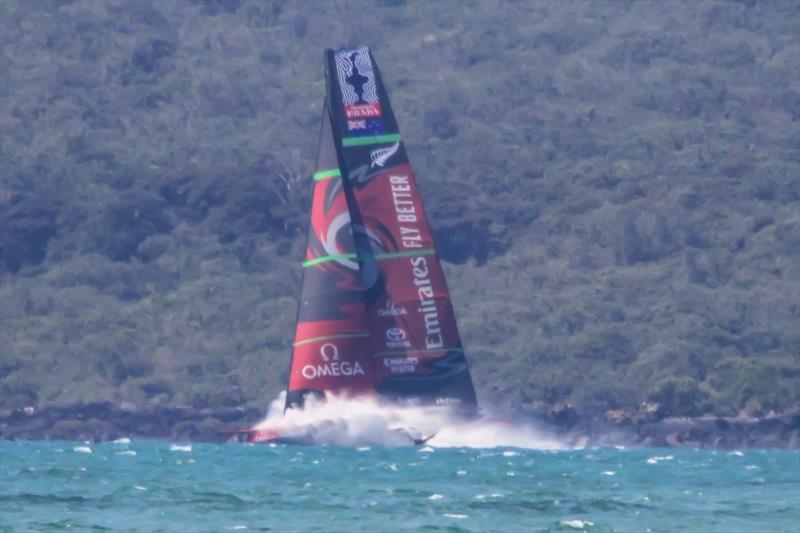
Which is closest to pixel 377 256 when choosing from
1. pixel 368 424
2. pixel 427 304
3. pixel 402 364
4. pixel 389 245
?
pixel 389 245

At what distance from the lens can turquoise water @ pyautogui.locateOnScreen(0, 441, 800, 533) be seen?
29.7 meters

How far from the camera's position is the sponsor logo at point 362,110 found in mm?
49281

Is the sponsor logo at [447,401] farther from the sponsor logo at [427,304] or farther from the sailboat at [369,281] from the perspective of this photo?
the sponsor logo at [427,304]

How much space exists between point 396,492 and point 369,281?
15082mm

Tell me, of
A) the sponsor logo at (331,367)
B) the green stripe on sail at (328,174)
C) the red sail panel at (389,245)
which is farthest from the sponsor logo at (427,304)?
the green stripe on sail at (328,174)

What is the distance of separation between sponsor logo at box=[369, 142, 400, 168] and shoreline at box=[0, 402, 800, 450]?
23242 mm

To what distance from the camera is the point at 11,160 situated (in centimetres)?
11231

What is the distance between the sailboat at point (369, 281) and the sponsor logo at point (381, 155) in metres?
0.02

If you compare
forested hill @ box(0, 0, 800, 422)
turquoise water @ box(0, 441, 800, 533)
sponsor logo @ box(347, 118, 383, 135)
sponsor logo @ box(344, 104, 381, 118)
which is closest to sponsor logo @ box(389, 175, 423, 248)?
sponsor logo @ box(347, 118, 383, 135)

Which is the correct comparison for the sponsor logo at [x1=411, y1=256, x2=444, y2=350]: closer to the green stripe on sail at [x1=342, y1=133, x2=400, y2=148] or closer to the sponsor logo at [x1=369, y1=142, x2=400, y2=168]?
the sponsor logo at [x1=369, y1=142, x2=400, y2=168]

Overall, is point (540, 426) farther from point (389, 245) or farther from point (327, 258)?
point (389, 245)

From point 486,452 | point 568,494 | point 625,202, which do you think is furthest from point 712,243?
point 568,494

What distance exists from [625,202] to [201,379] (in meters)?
27.0

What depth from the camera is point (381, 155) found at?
49.4m
